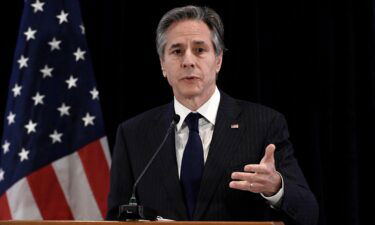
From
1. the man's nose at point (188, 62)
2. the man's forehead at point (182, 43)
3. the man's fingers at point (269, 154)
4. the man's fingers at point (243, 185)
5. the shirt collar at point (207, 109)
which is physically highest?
the man's forehead at point (182, 43)

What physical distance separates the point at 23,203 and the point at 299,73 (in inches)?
65.0

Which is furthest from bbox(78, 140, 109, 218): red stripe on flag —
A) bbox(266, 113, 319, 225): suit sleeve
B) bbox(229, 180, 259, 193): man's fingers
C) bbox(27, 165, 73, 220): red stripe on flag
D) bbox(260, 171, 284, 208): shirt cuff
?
bbox(229, 180, 259, 193): man's fingers

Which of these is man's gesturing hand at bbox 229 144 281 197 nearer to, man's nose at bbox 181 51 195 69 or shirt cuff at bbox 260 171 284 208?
shirt cuff at bbox 260 171 284 208

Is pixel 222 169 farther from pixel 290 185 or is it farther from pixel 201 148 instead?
pixel 290 185

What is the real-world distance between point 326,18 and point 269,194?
149 centimetres

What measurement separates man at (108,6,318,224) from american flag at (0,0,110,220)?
0.57m

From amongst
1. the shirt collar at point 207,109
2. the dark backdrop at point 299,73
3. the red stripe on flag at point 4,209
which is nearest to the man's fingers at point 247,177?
the shirt collar at point 207,109

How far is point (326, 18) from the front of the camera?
308 cm

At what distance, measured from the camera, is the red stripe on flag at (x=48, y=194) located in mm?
2898

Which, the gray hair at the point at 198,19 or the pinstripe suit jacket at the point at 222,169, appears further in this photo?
the gray hair at the point at 198,19

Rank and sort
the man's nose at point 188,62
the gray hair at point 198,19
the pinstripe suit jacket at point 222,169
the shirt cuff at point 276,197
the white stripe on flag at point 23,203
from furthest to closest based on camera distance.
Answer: the white stripe on flag at point 23,203 < the gray hair at point 198,19 < the man's nose at point 188,62 < the pinstripe suit jacket at point 222,169 < the shirt cuff at point 276,197

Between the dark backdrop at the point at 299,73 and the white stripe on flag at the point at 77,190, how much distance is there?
433 millimetres

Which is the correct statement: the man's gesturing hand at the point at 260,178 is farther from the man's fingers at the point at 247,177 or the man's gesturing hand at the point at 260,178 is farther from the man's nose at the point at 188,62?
the man's nose at the point at 188,62

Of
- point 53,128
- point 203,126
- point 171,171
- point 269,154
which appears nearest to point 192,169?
point 171,171
